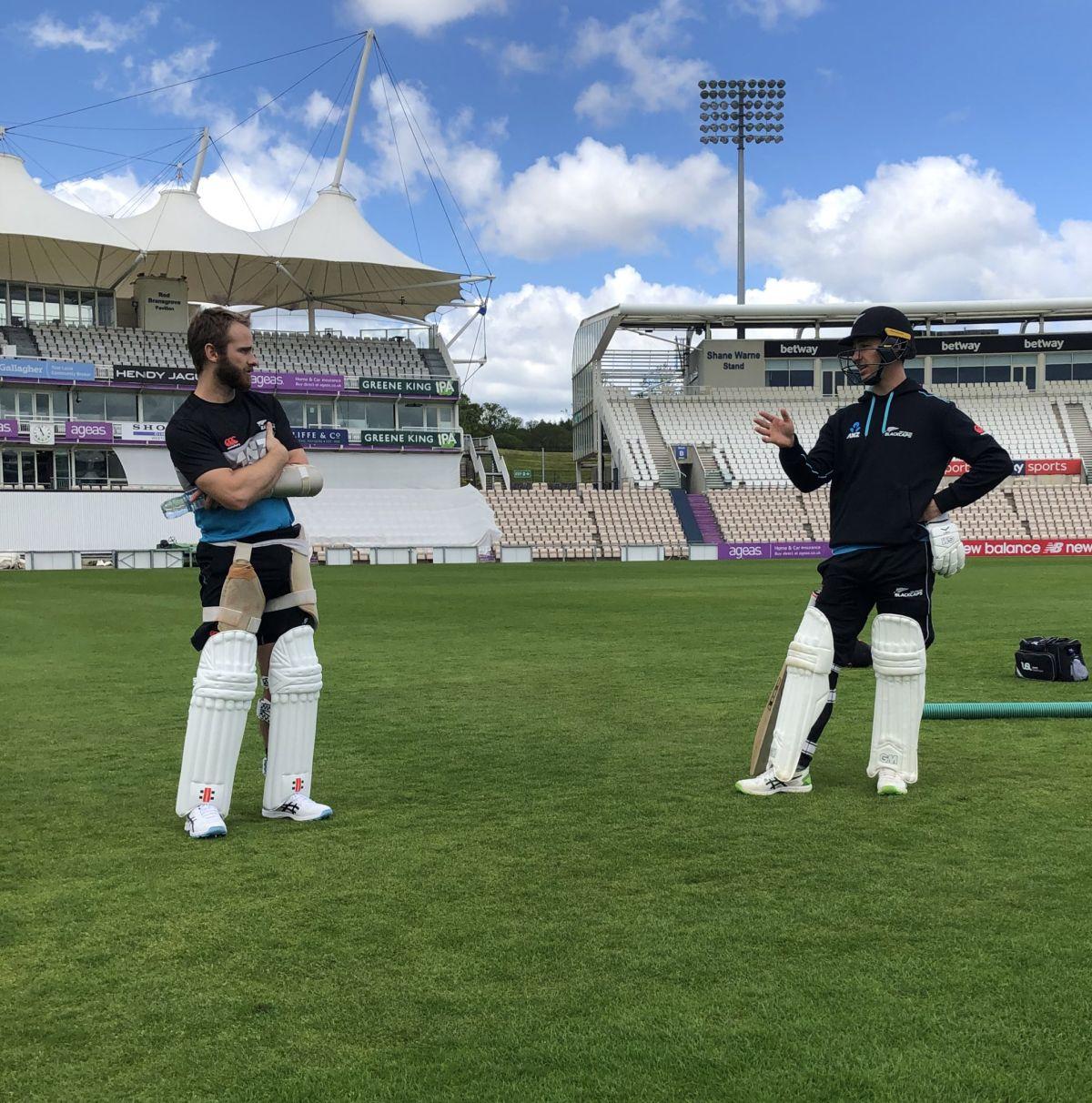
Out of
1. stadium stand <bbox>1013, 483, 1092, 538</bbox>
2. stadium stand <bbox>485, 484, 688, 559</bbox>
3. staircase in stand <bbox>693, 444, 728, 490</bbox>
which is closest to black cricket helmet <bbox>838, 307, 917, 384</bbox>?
stadium stand <bbox>485, 484, 688, 559</bbox>

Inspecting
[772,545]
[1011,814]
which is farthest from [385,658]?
[772,545]

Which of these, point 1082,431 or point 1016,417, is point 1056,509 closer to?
point 1082,431

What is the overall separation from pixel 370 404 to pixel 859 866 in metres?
59.5

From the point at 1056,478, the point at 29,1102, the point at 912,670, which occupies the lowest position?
the point at 29,1102

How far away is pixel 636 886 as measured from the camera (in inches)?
166

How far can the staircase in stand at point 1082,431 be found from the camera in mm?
59406

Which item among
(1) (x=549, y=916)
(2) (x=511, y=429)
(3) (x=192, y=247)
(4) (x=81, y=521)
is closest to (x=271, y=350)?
(3) (x=192, y=247)

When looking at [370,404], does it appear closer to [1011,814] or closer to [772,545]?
[772,545]

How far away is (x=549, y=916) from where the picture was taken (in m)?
3.88

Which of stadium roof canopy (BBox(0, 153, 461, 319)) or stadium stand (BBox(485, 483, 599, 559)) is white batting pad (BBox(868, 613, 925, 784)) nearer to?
stadium stand (BBox(485, 483, 599, 559))

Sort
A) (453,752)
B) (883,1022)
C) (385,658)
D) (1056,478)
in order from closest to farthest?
(883,1022) → (453,752) → (385,658) → (1056,478)

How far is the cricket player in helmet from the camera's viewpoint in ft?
18.7

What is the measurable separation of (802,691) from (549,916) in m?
2.36

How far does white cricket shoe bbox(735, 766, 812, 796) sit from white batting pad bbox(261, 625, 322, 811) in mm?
2170
